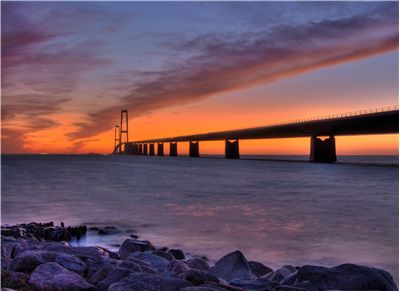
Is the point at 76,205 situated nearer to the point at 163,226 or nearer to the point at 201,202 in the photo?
the point at 201,202

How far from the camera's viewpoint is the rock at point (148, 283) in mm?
7008

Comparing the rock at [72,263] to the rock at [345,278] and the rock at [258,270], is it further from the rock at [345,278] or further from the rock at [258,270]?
the rock at [345,278]

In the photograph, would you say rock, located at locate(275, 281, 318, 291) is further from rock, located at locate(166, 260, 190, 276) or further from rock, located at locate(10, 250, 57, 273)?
rock, located at locate(10, 250, 57, 273)

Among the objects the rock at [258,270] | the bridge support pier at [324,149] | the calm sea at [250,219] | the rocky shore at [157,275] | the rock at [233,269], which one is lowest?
the calm sea at [250,219]

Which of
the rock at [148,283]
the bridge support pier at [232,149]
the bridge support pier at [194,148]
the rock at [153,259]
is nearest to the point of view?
the rock at [148,283]

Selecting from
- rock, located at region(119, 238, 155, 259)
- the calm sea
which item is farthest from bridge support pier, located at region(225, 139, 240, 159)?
rock, located at region(119, 238, 155, 259)

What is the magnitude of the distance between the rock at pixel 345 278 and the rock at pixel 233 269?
4.33 ft

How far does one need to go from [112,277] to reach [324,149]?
99.6 meters

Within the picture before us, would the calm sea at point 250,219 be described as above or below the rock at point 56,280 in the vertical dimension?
below

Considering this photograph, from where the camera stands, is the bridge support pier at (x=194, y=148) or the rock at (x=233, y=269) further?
the bridge support pier at (x=194, y=148)

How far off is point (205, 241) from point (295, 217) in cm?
854

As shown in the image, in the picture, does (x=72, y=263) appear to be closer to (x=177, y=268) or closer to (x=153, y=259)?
(x=153, y=259)

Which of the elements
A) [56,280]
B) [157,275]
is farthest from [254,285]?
[56,280]

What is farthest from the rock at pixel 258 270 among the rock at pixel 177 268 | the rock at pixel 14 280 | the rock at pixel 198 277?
the rock at pixel 14 280
